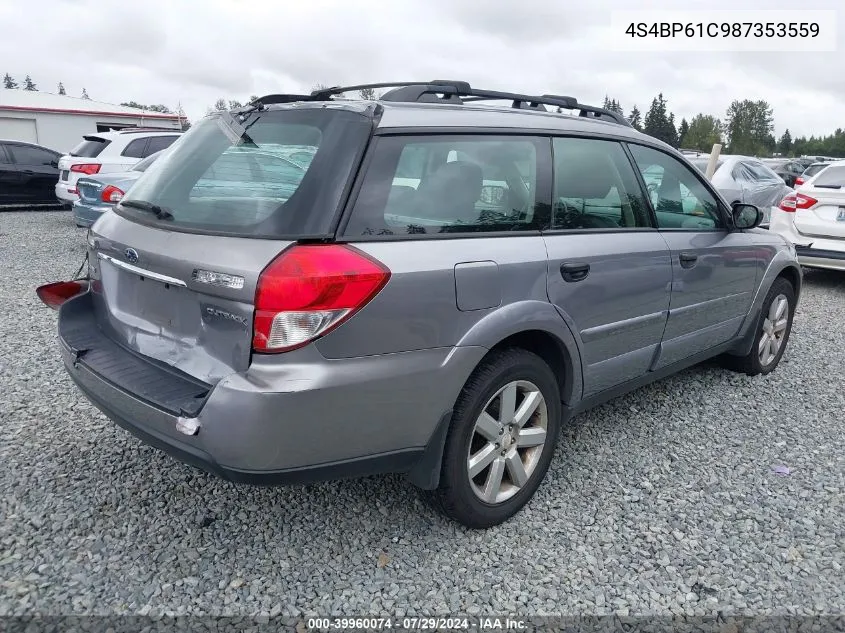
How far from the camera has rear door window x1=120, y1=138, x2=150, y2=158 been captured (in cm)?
1151

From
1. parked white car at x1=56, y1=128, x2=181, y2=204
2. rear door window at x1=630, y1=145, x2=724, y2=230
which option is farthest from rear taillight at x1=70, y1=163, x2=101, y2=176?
rear door window at x1=630, y1=145, x2=724, y2=230

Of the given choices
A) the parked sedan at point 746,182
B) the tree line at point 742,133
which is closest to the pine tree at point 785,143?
the tree line at point 742,133

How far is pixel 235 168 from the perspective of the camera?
2707 mm

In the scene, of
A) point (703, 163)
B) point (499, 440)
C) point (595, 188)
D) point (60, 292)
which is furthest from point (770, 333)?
point (703, 163)

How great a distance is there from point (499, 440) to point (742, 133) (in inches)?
4389

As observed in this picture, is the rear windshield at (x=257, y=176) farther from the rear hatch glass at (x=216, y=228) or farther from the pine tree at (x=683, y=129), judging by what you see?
the pine tree at (x=683, y=129)

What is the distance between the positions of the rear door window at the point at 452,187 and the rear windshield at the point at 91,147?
10810 mm

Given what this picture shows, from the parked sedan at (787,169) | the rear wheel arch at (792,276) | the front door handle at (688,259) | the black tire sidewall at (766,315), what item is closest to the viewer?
the front door handle at (688,259)

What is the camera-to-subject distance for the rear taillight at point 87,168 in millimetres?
11250

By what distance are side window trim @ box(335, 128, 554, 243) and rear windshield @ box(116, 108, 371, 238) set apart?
0.12 feet

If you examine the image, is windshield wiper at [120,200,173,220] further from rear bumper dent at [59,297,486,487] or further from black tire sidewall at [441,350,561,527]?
black tire sidewall at [441,350,561,527]

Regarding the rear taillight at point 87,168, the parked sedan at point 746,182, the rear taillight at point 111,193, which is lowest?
the rear taillight at point 87,168

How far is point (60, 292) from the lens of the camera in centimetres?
313

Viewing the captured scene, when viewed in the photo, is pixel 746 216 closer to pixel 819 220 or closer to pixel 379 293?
pixel 379 293
